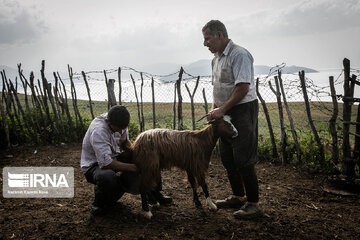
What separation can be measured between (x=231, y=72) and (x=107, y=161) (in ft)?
6.63

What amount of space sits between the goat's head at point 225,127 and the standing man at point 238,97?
91mm

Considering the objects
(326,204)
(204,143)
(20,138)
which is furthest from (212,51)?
(20,138)

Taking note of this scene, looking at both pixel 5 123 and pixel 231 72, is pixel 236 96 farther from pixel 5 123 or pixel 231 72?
pixel 5 123

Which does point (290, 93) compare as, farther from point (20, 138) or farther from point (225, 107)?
point (20, 138)

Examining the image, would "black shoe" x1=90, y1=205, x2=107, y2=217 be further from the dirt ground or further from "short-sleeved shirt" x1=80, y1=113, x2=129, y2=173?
"short-sleeved shirt" x1=80, y1=113, x2=129, y2=173

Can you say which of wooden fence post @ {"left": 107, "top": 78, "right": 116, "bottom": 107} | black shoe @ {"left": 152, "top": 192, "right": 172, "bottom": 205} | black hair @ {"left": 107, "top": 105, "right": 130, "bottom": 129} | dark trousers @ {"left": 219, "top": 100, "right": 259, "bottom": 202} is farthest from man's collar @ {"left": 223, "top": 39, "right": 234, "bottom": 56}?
wooden fence post @ {"left": 107, "top": 78, "right": 116, "bottom": 107}

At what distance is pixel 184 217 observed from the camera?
371 centimetres

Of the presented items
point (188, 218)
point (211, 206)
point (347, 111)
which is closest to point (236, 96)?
point (211, 206)

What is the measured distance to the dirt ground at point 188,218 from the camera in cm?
324

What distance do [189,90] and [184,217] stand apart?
4.47 metres

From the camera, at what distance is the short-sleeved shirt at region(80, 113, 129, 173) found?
3.44 m

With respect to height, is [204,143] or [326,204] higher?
[204,143]

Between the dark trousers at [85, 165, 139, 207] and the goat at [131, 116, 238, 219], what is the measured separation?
205mm

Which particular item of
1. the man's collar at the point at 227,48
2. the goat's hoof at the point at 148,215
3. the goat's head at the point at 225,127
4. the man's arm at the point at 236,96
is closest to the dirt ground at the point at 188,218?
the goat's hoof at the point at 148,215
